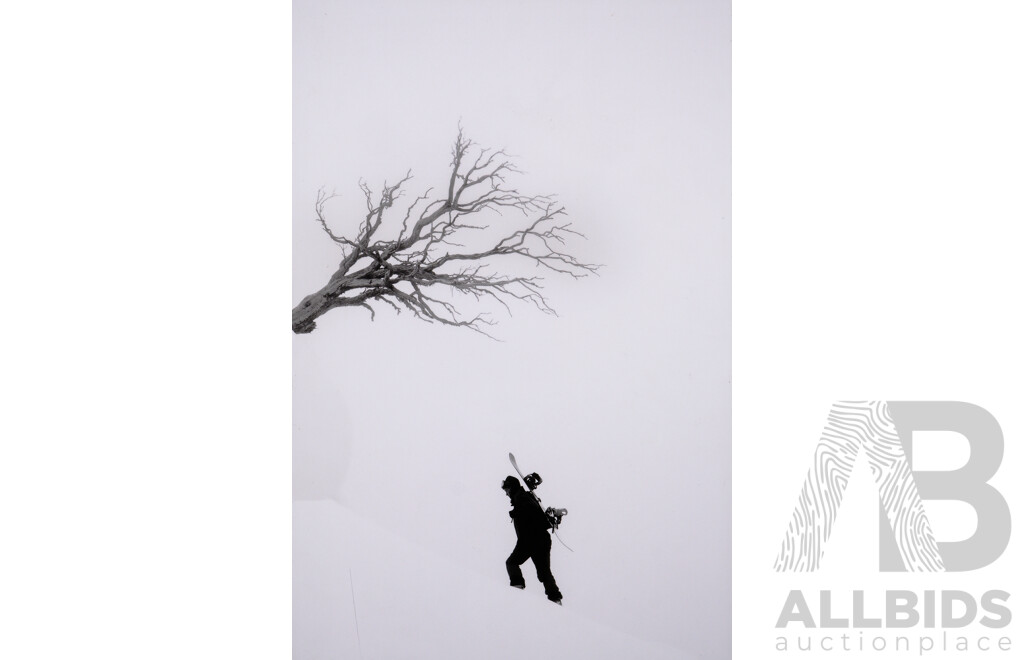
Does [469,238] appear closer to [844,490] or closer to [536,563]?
[536,563]

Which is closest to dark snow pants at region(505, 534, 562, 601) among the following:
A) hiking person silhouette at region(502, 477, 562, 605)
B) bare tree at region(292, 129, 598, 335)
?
hiking person silhouette at region(502, 477, 562, 605)

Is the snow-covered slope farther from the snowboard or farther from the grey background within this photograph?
the snowboard

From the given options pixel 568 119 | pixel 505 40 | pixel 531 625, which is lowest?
pixel 531 625

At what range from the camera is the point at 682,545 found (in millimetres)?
2682

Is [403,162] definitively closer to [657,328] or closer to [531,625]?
[657,328]

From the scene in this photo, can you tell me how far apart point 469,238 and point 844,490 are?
1.83 m

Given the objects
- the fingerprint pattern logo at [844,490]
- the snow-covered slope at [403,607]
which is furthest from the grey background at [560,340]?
the fingerprint pattern logo at [844,490]

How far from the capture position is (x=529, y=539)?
8.61 feet

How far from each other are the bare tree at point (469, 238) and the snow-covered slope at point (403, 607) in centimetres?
90

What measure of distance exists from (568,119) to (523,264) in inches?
24.7

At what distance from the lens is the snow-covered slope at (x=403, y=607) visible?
2.65 m

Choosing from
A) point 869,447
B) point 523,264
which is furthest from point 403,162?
point 869,447
